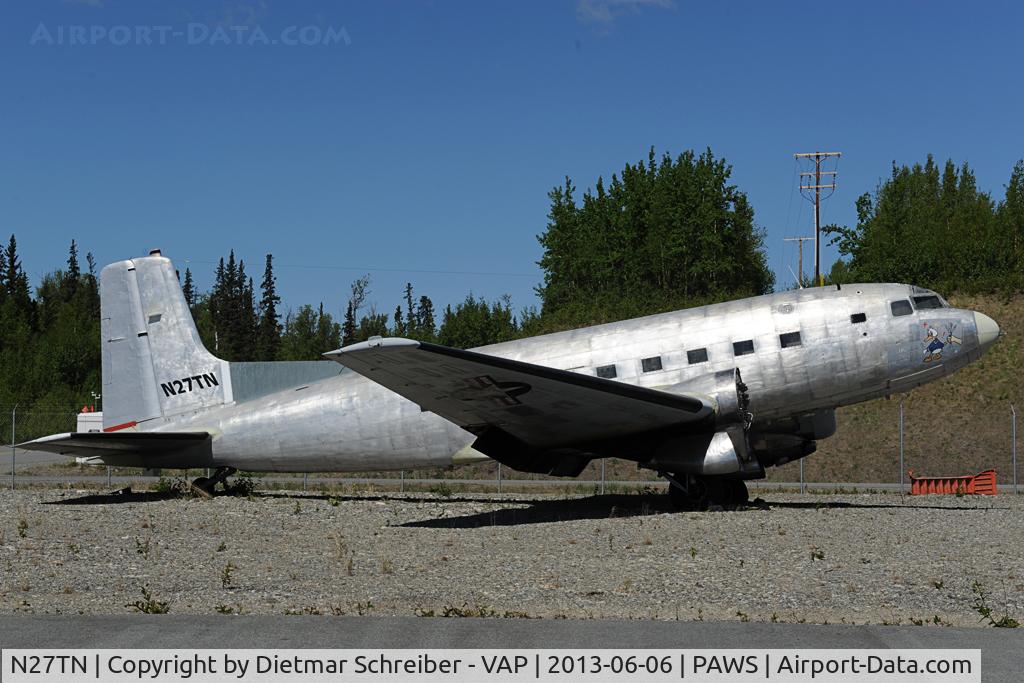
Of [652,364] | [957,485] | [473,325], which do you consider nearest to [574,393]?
[652,364]

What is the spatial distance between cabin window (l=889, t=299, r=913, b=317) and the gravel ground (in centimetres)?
431

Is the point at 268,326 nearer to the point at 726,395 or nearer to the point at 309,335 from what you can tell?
the point at 309,335

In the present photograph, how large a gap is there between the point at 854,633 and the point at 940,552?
681 cm

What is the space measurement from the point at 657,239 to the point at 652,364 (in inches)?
2427

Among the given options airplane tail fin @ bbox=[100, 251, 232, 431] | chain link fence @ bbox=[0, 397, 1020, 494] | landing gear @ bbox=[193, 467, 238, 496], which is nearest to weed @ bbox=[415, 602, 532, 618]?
landing gear @ bbox=[193, 467, 238, 496]

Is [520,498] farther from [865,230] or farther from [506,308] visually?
[865,230]

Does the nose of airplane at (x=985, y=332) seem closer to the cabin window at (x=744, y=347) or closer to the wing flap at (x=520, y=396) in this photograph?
the cabin window at (x=744, y=347)

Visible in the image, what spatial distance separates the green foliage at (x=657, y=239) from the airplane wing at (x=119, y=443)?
185 feet

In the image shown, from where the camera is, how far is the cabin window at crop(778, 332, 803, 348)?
2111cm

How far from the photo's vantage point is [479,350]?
2314 centimetres

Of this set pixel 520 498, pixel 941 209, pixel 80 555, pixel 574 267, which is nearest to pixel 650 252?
pixel 574 267

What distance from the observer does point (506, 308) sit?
84.1m

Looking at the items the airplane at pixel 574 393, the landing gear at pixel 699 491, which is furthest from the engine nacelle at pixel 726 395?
the landing gear at pixel 699 491

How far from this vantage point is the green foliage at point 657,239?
3201 inches
